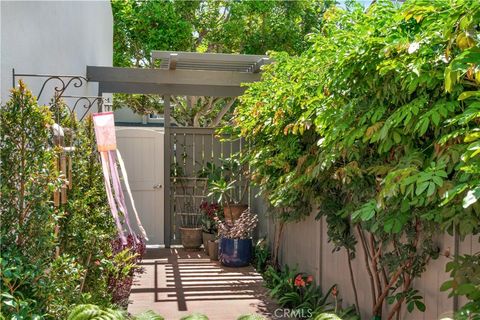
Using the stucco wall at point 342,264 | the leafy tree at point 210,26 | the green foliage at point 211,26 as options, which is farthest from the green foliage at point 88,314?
the green foliage at point 211,26

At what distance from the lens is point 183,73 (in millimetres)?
7477

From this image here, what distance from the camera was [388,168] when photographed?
295 centimetres

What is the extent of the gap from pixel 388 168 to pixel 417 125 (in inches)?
23.5

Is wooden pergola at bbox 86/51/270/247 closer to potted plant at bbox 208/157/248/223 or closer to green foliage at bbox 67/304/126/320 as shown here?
potted plant at bbox 208/157/248/223

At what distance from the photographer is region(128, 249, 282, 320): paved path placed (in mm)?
5109

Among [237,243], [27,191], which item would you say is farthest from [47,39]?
[237,243]

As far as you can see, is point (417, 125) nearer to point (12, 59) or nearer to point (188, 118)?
point (12, 59)

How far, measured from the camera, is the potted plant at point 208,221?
7.94 m

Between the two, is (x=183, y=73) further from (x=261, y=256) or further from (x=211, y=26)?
(x=211, y=26)

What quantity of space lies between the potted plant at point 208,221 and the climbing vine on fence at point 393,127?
140 inches

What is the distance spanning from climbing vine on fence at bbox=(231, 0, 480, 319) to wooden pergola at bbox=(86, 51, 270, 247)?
8.56 ft

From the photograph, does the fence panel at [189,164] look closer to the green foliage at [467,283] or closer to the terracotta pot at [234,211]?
the terracotta pot at [234,211]

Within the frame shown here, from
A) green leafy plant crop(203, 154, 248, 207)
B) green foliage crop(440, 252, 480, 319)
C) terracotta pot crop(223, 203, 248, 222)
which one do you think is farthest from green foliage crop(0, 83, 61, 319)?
green leafy plant crop(203, 154, 248, 207)

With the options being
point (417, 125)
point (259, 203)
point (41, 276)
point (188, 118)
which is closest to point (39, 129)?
point (41, 276)
